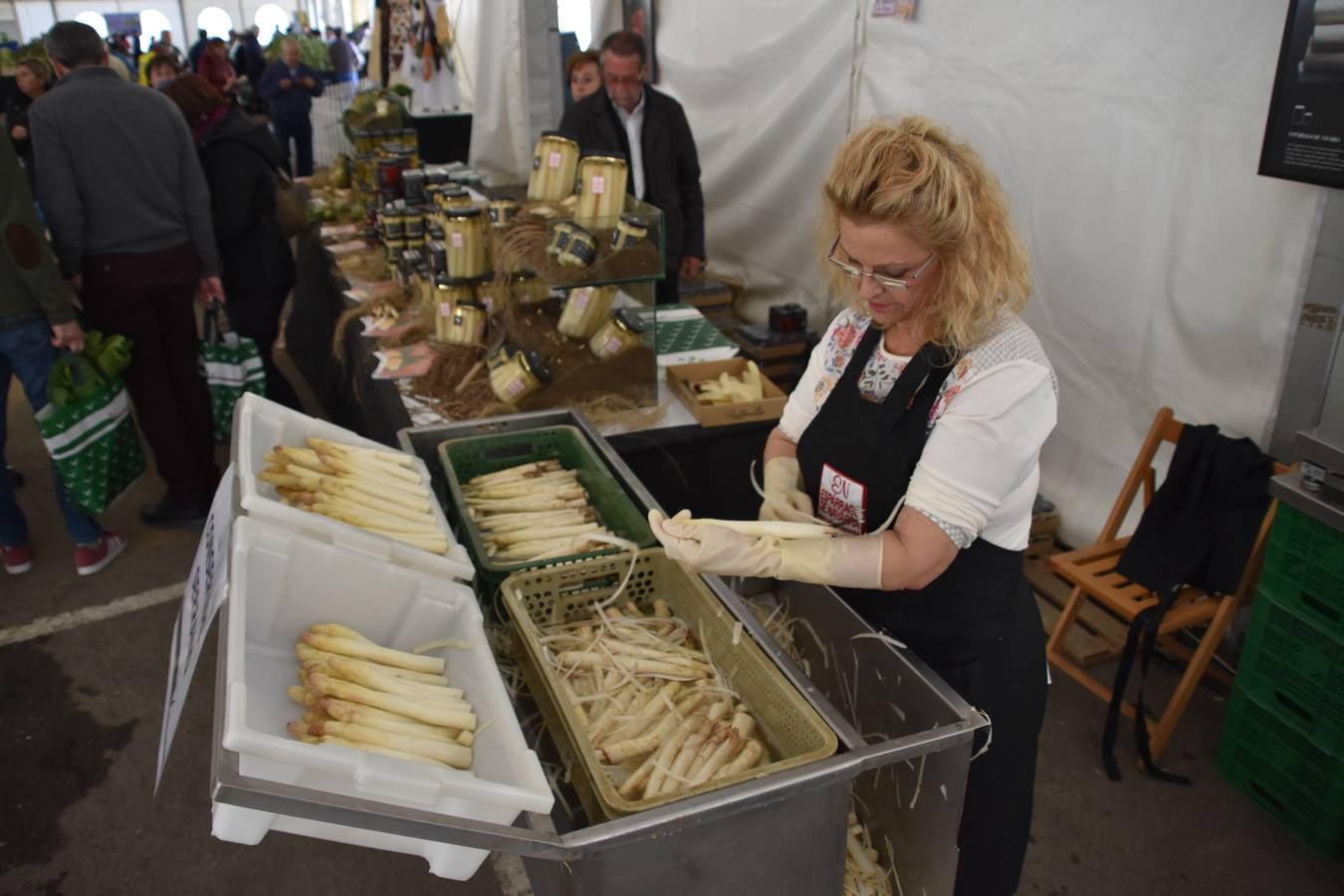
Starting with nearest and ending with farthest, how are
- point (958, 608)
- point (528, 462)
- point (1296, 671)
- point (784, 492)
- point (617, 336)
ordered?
1. point (958, 608)
2. point (784, 492)
3. point (1296, 671)
4. point (528, 462)
5. point (617, 336)

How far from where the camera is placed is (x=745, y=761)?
1.70 m

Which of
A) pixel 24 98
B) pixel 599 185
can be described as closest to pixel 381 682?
pixel 599 185

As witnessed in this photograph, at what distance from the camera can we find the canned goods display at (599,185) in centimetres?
333

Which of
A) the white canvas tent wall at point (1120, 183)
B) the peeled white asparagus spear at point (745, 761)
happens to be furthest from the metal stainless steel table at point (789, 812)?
the white canvas tent wall at point (1120, 183)

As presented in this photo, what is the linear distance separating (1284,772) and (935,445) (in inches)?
84.9

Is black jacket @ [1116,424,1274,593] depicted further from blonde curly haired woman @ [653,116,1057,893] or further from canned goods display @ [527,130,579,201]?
canned goods display @ [527,130,579,201]

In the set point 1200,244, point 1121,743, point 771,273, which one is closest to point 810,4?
point 771,273

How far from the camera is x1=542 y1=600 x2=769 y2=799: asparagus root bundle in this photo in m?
1.70

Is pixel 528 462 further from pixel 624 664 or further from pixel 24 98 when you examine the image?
pixel 24 98

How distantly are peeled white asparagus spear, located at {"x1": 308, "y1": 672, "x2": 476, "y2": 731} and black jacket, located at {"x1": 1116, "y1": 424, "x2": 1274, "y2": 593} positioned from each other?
2.63 m

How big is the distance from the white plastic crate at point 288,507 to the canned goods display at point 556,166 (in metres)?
1.70

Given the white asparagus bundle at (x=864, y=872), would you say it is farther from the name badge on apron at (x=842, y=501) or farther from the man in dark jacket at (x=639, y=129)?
the man in dark jacket at (x=639, y=129)

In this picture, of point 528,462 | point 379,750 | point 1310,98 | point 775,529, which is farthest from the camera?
point 528,462

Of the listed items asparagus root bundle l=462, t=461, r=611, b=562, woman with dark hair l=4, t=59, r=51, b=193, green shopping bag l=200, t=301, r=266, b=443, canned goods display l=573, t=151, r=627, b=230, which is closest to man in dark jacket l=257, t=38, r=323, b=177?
woman with dark hair l=4, t=59, r=51, b=193
